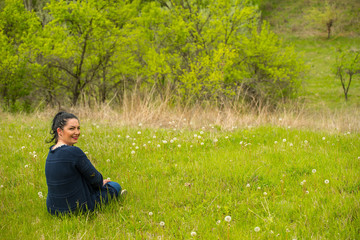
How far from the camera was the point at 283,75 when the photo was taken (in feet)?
59.2

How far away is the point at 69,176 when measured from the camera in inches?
123

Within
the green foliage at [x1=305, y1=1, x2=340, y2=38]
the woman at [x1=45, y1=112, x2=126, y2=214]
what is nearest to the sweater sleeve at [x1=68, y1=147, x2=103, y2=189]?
the woman at [x1=45, y1=112, x2=126, y2=214]

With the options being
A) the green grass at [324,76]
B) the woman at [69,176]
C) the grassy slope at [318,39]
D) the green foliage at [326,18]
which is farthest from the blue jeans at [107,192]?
the green foliage at [326,18]

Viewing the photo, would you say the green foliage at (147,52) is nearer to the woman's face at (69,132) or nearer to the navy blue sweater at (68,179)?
the woman's face at (69,132)

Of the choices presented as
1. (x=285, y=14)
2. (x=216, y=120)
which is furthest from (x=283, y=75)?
(x=285, y=14)

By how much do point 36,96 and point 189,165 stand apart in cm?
1511

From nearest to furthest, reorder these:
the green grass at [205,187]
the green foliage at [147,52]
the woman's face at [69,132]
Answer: the green grass at [205,187] → the woman's face at [69,132] → the green foliage at [147,52]

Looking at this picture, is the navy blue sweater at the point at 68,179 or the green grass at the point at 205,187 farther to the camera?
the navy blue sweater at the point at 68,179

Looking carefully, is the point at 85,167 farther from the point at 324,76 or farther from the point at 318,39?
the point at 318,39

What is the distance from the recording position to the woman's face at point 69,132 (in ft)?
10.9

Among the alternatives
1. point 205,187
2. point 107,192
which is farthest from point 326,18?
point 107,192

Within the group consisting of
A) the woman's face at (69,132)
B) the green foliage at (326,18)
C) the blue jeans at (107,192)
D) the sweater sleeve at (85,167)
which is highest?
the green foliage at (326,18)

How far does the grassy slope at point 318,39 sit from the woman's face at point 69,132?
21028 mm

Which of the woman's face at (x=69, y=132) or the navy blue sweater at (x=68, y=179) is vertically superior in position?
the woman's face at (x=69, y=132)
